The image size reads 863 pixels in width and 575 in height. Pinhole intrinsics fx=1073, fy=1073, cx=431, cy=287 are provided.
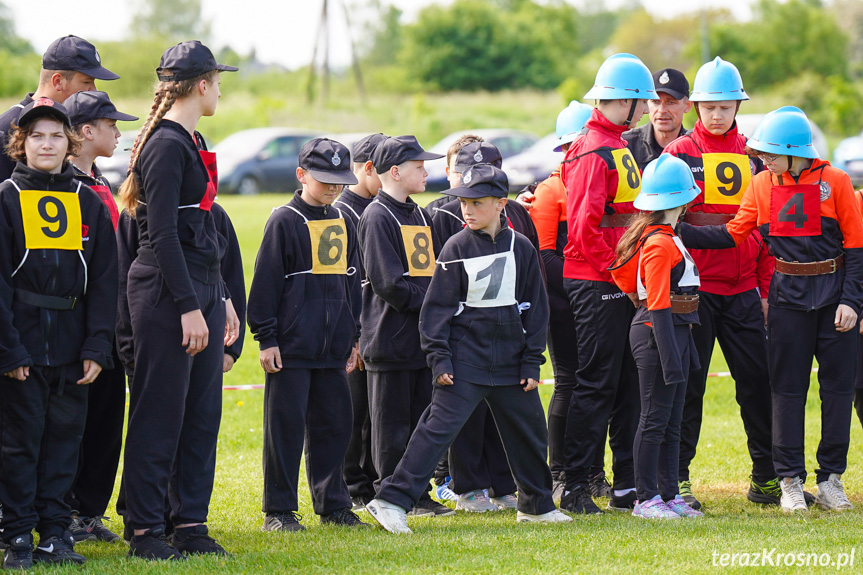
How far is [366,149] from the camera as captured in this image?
7.23 meters

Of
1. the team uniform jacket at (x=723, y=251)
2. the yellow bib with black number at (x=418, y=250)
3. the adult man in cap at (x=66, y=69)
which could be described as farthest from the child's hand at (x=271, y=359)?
the team uniform jacket at (x=723, y=251)

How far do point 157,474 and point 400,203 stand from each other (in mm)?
2316

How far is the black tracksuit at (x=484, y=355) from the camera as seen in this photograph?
606cm

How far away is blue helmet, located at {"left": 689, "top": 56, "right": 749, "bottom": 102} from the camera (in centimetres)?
712

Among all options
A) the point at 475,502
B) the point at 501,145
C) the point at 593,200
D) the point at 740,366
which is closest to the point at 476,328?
the point at 593,200

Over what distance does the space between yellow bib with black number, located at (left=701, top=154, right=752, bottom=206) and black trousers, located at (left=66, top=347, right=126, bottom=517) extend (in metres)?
3.92

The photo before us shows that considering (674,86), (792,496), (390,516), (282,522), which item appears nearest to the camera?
(390,516)

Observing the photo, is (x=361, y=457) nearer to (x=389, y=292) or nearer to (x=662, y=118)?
(x=389, y=292)

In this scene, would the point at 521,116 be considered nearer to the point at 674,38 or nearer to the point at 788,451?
the point at 788,451

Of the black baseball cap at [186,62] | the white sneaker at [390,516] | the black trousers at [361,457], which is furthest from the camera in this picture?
the black trousers at [361,457]

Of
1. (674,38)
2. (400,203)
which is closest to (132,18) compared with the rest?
(674,38)

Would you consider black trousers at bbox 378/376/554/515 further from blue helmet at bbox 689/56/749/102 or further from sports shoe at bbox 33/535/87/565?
blue helmet at bbox 689/56/749/102

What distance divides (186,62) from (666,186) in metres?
2.88

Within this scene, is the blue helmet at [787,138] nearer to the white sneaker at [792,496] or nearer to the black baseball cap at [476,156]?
the black baseball cap at [476,156]
